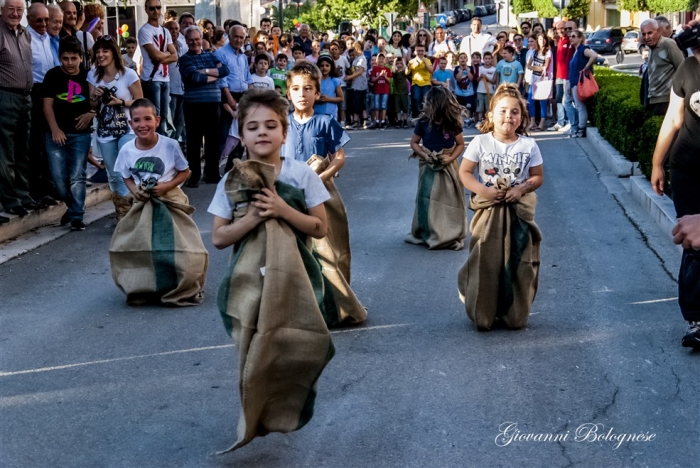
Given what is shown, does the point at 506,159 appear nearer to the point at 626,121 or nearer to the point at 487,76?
the point at 626,121

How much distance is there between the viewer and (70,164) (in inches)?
431

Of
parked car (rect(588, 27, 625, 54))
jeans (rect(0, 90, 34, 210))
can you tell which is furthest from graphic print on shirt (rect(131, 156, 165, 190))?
parked car (rect(588, 27, 625, 54))

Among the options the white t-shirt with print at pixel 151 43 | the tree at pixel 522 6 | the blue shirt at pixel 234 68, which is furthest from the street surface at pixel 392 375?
the tree at pixel 522 6

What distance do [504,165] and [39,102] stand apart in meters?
6.07

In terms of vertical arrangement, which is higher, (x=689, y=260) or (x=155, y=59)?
(x=155, y=59)

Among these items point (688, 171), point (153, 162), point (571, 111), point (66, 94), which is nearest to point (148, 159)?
point (153, 162)

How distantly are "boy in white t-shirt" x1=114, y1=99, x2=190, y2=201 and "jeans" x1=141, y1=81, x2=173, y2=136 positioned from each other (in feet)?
18.1

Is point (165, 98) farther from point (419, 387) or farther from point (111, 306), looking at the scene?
point (419, 387)

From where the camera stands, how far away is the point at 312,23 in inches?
2297

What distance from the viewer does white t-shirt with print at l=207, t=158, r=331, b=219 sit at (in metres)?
4.75

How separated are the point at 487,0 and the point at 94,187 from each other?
15629 cm

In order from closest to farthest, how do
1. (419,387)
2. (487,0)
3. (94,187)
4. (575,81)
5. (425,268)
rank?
(419,387), (425,268), (94,187), (575,81), (487,0)

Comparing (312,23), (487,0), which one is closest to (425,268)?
(312,23)

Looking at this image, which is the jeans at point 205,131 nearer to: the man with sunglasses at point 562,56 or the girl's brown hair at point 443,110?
the girl's brown hair at point 443,110
